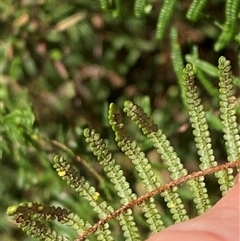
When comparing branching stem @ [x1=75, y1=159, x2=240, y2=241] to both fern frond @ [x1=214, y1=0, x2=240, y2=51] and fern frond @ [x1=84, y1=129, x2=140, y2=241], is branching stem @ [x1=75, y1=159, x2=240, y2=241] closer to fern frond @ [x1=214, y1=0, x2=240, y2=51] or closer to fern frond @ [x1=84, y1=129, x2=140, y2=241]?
fern frond @ [x1=84, y1=129, x2=140, y2=241]

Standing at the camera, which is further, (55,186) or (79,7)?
(79,7)

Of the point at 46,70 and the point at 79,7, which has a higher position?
the point at 79,7

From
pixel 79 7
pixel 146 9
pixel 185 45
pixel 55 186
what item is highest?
pixel 146 9

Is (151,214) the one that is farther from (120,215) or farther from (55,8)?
(55,8)

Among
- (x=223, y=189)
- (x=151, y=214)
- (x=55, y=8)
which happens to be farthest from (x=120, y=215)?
(x=55, y=8)

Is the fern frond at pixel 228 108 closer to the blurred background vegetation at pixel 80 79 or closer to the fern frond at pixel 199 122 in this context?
the fern frond at pixel 199 122

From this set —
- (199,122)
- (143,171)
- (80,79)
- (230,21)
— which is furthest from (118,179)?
(80,79)

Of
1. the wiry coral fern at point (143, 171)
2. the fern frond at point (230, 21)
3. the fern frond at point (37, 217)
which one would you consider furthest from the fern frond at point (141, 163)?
the fern frond at point (230, 21)

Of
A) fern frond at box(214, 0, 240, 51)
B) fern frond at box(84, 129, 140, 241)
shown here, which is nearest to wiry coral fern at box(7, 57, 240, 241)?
fern frond at box(84, 129, 140, 241)
